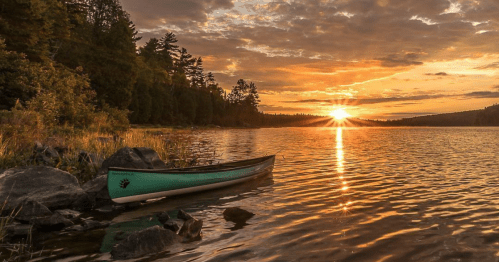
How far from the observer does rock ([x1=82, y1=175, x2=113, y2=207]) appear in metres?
12.4

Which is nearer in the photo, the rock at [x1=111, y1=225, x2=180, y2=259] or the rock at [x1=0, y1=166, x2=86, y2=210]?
the rock at [x1=111, y1=225, x2=180, y2=259]

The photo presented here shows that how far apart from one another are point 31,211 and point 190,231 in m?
5.15

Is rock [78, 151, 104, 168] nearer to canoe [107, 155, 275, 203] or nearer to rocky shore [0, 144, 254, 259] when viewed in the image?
rocky shore [0, 144, 254, 259]

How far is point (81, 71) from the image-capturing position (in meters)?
37.5

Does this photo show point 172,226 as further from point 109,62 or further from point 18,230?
point 109,62

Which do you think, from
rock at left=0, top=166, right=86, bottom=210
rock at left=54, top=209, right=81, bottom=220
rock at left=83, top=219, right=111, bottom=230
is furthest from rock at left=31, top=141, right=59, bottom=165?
rock at left=83, top=219, right=111, bottom=230

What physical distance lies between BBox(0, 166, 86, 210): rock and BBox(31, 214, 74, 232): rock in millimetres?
1369

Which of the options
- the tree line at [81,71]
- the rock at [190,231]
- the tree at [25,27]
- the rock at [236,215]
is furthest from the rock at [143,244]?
the tree at [25,27]

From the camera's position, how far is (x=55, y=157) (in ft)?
52.4

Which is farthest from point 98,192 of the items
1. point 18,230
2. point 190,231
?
point 190,231

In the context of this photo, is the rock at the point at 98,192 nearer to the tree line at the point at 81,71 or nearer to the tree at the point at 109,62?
the tree line at the point at 81,71

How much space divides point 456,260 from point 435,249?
0.62 m

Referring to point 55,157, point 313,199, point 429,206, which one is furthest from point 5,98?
point 429,206

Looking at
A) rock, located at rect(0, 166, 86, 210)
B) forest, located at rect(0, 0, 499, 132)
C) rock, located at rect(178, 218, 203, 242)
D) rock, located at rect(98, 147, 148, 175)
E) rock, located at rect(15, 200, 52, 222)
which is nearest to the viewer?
rock, located at rect(178, 218, 203, 242)
